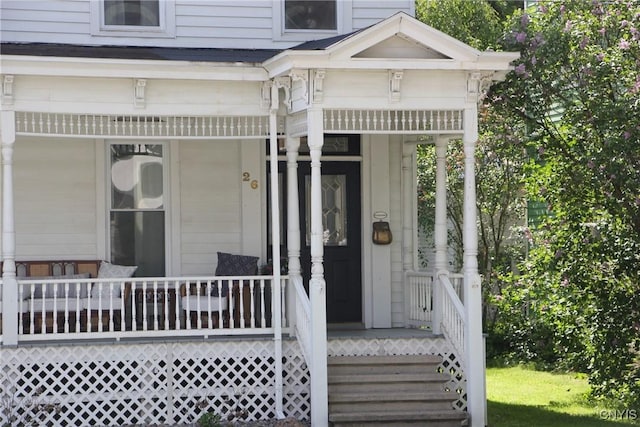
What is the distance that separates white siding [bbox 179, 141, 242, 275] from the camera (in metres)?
13.6

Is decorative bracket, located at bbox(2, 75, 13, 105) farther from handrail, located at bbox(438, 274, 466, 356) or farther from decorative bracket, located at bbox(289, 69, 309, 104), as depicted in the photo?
handrail, located at bbox(438, 274, 466, 356)

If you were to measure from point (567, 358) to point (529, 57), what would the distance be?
4.00m

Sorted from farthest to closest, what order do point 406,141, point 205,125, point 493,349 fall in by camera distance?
point 493,349 < point 406,141 < point 205,125

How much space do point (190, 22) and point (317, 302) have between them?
14.4 feet

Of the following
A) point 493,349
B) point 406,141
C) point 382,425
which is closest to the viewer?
point 382,425

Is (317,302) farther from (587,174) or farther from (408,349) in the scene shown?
(587,174)

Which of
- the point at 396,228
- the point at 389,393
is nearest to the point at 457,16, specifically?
the point at 396,228

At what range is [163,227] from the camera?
1355 centimetres

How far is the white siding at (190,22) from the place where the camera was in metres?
13.4

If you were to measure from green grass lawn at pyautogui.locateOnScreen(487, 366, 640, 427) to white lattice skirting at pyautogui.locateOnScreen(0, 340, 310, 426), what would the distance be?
8.70 ft

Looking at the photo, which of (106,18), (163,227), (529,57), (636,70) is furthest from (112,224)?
(636,70)

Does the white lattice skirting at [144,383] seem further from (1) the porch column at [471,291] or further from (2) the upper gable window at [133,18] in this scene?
(2) the upper gable window at [133,18]

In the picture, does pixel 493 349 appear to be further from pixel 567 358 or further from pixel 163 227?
pixel 163 227

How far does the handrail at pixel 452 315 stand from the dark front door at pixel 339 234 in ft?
5.09
